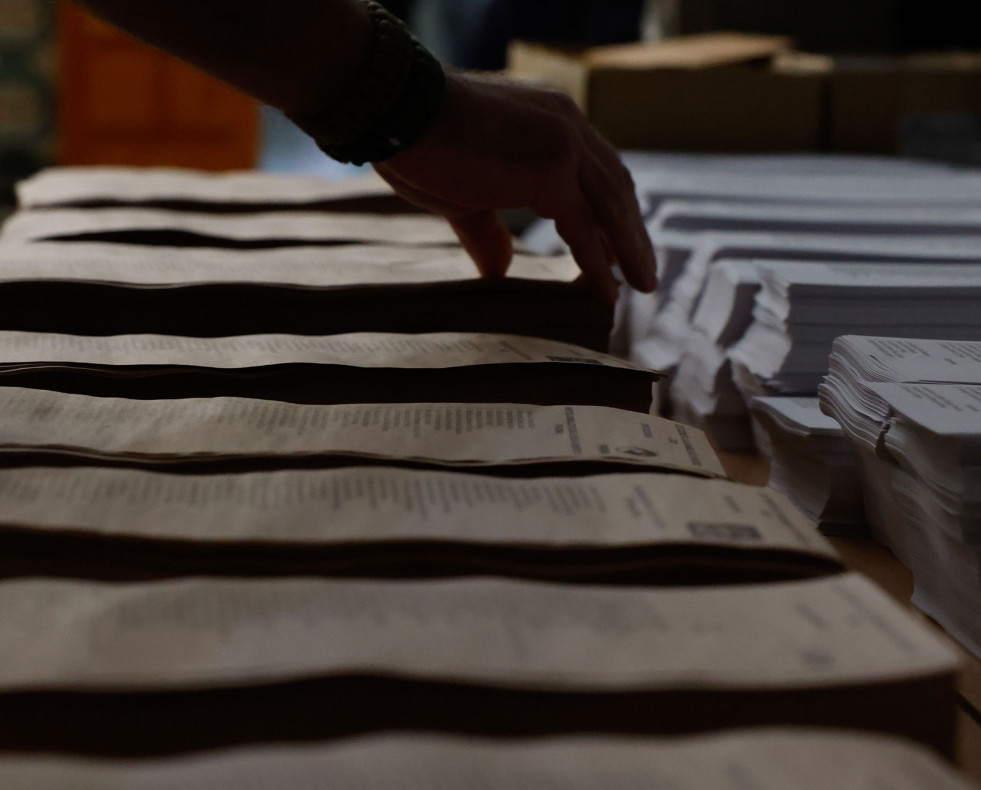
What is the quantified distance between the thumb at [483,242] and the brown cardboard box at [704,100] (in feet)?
2.66

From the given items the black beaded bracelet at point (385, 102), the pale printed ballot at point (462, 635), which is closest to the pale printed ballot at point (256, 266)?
the black beaded bracelet at point (385, 102)

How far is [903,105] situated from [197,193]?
128 centimetres

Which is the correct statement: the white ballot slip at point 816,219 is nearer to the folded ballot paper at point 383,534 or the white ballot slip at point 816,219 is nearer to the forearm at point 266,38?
the forearm at point 266,38

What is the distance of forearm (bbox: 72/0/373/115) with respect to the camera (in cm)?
69

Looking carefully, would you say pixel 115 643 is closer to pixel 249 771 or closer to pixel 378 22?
pixel 249 771

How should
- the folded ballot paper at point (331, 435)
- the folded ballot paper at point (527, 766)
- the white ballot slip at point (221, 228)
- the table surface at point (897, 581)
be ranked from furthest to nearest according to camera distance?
the white ballot slip at point (221, 228) < the folded ballot paper at point (331, 435) < the table surface at point (897, 581) < the folded ballot paper at point (527, 766)

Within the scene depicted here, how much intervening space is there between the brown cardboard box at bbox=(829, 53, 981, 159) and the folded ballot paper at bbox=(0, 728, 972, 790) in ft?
5.29

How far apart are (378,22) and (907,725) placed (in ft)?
2.06

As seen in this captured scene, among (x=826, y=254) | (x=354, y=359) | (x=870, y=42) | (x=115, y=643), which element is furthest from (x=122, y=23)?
(x=870, y=42)

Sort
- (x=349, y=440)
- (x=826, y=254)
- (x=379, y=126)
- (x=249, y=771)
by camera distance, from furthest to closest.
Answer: (x=826, y=254), (x=379, y=126), (x=349, y=440), (x=249, y=771)

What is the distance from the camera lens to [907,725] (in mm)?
350

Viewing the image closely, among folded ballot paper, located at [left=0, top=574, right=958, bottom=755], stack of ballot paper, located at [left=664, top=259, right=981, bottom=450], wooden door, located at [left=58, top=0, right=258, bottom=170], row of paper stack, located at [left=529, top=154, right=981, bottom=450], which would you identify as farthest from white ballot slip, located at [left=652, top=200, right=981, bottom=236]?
wooden door, located at [left=58, top=0, right=258, bottom=170]

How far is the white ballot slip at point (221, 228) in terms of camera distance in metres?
1.00

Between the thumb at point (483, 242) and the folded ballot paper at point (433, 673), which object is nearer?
the folded ballot paper at point (433, 673)
